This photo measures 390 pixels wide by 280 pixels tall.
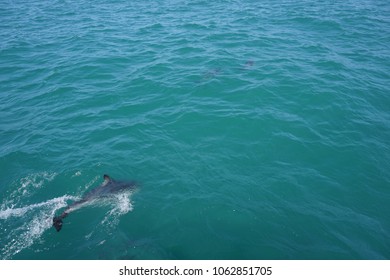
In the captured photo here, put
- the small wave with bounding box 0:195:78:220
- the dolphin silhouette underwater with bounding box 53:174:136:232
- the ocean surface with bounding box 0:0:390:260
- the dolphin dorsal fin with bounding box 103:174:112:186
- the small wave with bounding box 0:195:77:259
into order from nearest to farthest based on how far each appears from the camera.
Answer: the small wave with bounding box 0:195:77:259, the ocean surface with bounding box 0:0:390:260, the small wave with bounding box 0:195:78:220, the dolphin silhouette underwater with bounding box 53:174:136:232, the dolphin dorsal fin with bounding box 103:174:112:186

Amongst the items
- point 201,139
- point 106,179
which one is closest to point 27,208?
point 106,179

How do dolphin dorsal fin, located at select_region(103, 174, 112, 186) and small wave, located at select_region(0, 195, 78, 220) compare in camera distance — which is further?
dolphin dorsal fin, located at select_region(103, 174, 112, 186)

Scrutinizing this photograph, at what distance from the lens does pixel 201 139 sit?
21359 millimetres

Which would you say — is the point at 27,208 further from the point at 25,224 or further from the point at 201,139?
the point at 201,139

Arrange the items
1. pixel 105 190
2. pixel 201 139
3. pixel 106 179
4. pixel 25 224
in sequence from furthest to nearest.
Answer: pixel 201 139 → pixel 106 179 → pixel 105 190 → pixel 25 224

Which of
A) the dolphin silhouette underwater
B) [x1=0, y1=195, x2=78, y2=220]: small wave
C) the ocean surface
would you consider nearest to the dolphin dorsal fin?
the dolphin silhouette underwater

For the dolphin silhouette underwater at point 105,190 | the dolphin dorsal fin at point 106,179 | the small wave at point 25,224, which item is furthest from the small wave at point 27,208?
the dolphin dorsal fin at point 106,179

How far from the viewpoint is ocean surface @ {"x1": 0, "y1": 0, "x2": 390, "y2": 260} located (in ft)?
51.0

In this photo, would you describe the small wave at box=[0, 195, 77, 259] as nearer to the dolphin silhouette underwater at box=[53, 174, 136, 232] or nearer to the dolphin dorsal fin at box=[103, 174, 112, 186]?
the dolphin silhouette underwater at box=[53, 174, 136, 232]

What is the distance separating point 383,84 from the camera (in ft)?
84.6

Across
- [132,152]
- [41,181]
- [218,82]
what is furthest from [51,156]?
[218,82]

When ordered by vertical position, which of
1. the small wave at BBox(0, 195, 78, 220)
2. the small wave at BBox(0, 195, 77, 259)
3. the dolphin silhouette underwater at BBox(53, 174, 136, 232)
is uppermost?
the dolphin silhouette underwater at BBox(53, 174, 136, 232)
